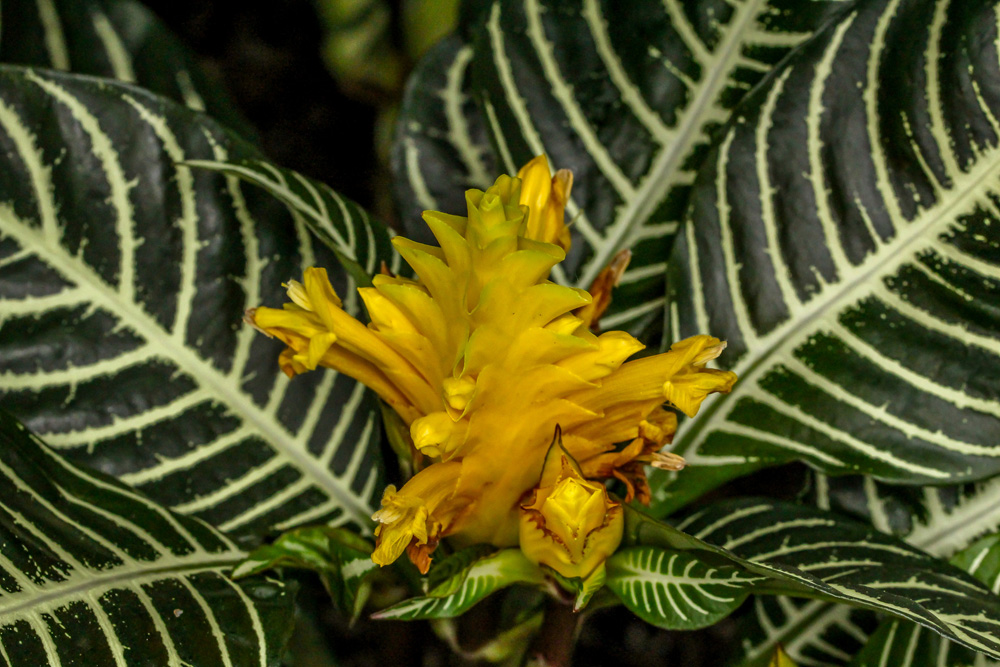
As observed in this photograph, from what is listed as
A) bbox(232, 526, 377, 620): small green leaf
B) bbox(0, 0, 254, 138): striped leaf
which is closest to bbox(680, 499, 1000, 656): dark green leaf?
bbox(232, 526, 377, 620): small green leaf

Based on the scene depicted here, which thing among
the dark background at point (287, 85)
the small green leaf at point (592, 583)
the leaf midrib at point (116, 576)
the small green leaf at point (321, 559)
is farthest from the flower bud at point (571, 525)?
the dark background at point (287, 85)

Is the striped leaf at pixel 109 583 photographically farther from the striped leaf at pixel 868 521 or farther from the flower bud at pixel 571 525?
the striped leaf at pixel 868 521

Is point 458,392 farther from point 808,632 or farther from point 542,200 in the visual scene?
point 808,632

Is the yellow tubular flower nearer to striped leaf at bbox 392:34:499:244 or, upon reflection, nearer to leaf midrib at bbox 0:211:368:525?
leaf midrib at bbox 0:211:368:525

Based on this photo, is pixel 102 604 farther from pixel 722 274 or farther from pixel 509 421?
pixel 722 274

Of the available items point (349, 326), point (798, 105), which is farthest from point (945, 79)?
point (349, 326)

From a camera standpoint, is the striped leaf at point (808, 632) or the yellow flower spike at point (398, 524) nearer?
the yellow flower spike at point (398, 524)
